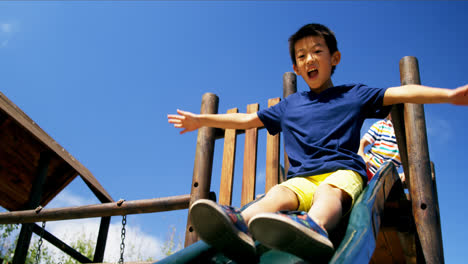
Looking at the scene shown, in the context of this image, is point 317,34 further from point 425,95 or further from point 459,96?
point 459,96

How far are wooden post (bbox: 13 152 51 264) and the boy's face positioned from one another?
5.12 m

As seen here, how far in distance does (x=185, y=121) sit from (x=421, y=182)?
61.2 inches

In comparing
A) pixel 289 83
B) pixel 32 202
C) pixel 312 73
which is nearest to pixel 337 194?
pixel 312 73

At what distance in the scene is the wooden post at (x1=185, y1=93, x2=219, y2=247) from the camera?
11.1 ft

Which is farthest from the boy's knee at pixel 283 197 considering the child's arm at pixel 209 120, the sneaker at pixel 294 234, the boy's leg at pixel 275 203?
the child's arm at pixel 209 120

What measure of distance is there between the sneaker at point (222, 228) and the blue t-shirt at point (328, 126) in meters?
0.64

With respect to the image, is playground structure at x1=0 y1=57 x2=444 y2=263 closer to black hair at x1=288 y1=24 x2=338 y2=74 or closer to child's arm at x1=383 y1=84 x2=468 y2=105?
child's arm at x1=383 y1=84 x2=468 y2=105

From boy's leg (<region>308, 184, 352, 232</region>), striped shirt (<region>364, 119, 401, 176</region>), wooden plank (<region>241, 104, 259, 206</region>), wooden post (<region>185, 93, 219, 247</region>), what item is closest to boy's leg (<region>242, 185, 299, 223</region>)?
boy's leg (<region>308, 184, 352, 232</region>)

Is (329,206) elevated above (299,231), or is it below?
above

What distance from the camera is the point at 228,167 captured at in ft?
12.7

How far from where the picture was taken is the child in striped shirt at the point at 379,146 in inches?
167

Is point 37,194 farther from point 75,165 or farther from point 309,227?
point 309,227

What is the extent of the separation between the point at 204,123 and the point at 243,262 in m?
1.14

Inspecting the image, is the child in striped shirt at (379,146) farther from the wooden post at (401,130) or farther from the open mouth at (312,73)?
the open mouth at (312,73)
